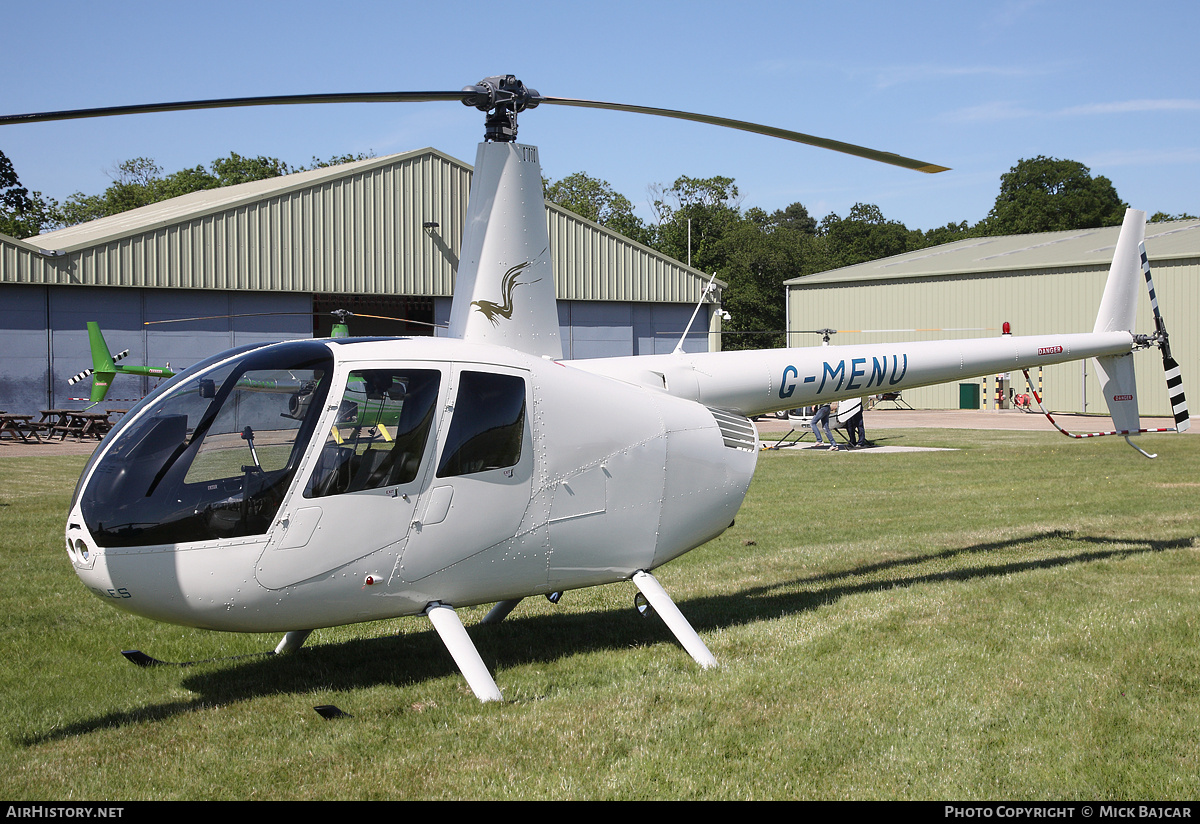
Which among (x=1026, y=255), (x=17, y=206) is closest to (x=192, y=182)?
(x=17, y=206)

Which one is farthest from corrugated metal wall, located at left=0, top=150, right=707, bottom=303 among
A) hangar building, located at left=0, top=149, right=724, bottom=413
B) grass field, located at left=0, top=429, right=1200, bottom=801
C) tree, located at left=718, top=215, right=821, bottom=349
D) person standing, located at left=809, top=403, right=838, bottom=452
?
tree, located at left=718, top=215, right=821, bottom=349

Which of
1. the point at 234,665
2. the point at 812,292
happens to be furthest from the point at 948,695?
the point at 812,292

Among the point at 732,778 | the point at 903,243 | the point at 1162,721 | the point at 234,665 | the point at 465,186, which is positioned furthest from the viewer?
the point at 903,243

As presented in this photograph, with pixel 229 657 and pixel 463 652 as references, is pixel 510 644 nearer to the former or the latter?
pixel 463 652

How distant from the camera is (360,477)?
5.12 metres

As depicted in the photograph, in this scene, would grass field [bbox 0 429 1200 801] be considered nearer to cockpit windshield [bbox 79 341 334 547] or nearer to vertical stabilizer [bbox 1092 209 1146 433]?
cockpit windshield [bbox 79 341 334 547]

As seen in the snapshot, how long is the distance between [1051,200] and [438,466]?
82.4 metres

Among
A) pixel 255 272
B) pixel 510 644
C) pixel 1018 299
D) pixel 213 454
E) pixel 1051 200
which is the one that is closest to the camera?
pixel 213 454

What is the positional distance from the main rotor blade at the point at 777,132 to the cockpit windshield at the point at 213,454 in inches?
88.9

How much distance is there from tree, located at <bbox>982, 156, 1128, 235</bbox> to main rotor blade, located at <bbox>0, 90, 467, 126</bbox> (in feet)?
257

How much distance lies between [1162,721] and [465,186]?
28.7m
